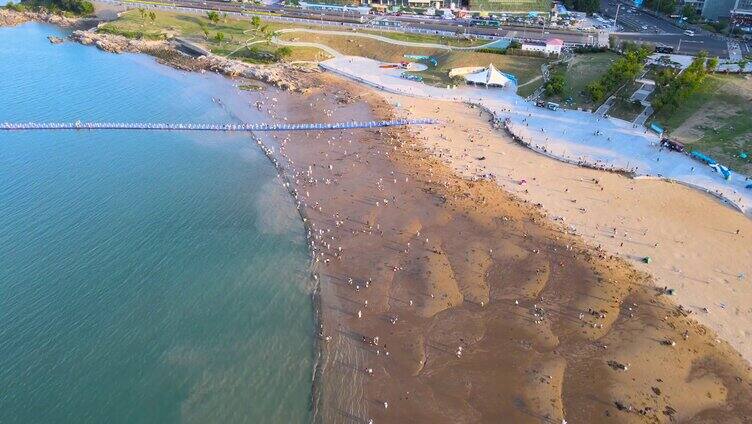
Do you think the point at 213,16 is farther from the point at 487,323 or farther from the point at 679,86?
the point at 487,323

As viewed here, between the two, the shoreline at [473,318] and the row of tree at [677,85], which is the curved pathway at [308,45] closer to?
the shoreline at [473,318]

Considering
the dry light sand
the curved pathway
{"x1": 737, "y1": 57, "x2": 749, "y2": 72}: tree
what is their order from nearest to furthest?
the dry light sand < {"x1": 737, "y1": 57, "x2": 749, "y2": 72}: tree < the curved pathway

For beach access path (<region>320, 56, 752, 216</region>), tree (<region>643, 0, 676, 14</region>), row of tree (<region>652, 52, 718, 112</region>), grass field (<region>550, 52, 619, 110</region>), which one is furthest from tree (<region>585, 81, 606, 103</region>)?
tree (<region>643, 0, 676, 14</region>)

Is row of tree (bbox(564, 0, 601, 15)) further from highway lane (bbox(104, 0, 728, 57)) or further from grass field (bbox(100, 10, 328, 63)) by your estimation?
A: grass field (bbox(100, 10, 328, 63))

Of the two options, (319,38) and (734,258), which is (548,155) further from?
(319,38)

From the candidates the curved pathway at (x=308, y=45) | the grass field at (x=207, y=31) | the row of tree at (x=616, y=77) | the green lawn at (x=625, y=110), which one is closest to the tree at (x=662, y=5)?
the row of tree at (x=616, y=77)
